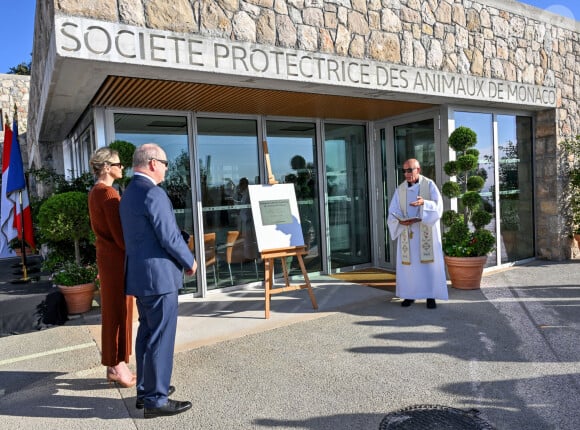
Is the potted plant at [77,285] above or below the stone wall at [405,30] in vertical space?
below

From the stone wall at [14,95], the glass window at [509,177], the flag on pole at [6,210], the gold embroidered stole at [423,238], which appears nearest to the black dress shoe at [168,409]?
the gold embroidered stole at [423,238]

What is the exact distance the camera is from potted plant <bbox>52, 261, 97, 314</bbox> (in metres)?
5.31

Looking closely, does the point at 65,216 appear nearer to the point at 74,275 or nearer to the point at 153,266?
the point at 74,275

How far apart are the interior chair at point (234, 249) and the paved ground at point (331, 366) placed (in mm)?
956

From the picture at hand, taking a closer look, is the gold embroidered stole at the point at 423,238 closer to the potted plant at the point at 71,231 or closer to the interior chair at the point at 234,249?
the interior chair at the point at 234,249

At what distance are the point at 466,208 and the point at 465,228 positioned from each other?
0.37 meters

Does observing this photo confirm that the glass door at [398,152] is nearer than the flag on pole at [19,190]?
Yes

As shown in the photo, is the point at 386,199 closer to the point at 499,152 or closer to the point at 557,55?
the point at 499,152

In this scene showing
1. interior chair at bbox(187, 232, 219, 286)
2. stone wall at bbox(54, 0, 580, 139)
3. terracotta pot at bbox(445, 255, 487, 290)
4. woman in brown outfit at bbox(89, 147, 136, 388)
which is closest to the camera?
woman in brown outfit at bbox(89, 147, 136, 388)

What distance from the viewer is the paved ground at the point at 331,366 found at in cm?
298

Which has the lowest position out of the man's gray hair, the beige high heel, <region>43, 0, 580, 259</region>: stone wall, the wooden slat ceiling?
the beige high heel

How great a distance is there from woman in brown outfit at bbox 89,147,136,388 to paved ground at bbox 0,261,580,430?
287 mm

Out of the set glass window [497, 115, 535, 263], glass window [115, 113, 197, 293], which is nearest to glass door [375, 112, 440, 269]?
glass window [497, 115, 535, 263]

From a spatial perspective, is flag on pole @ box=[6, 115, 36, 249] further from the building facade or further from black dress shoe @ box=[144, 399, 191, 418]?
black dress shoe @ box=[144, 399, 191, 418]
